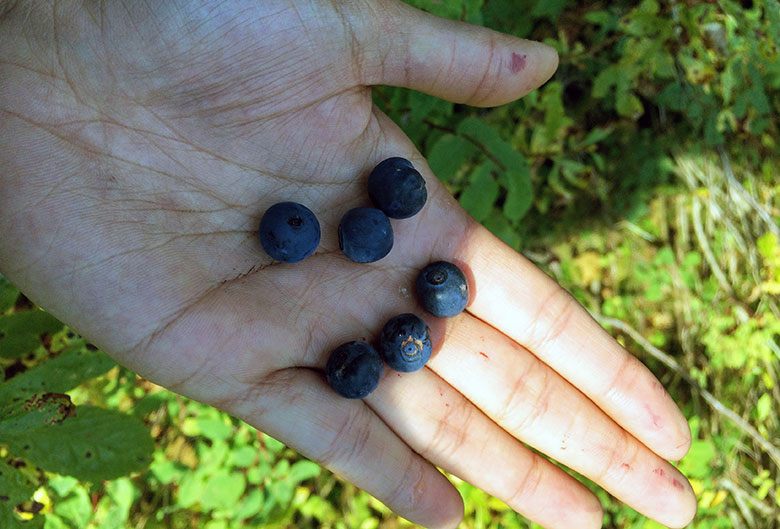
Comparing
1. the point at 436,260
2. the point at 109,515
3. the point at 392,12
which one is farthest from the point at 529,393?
the point at 109,515

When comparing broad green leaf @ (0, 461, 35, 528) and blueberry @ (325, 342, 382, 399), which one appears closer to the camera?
broad green leaf @ (0, 461, 35, 528)

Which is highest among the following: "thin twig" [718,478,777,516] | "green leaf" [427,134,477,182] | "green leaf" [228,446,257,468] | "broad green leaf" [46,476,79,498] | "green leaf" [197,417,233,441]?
"green leaf" [427,134,477,182]

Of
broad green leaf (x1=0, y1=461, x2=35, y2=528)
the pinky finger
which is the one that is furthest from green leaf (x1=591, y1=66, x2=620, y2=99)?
broad green leaf (x1=0, y1=461, x2=35, y2=528)

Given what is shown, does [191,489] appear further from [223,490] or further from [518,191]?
[518,191]

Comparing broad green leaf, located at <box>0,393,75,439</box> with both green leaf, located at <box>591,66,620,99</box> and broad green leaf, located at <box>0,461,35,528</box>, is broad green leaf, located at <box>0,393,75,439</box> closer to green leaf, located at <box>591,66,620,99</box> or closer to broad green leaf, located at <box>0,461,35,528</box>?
broad green leaf, located at <box>0,461,35,528</box>

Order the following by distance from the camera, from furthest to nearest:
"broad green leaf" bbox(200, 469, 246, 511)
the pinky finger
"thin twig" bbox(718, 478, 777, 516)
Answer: "thin twig" bbox(718, 478, 777, 516) < "broad green leaf" bbox(200, 469, 246, 511) < the pinky finger

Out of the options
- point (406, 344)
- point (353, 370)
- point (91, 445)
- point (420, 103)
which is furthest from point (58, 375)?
point (420, 103)

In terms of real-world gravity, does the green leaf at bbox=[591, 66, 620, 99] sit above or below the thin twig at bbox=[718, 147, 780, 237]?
above

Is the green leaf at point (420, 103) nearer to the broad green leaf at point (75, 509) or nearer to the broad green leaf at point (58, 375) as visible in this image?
the broad green leaf at point (58, 375)
